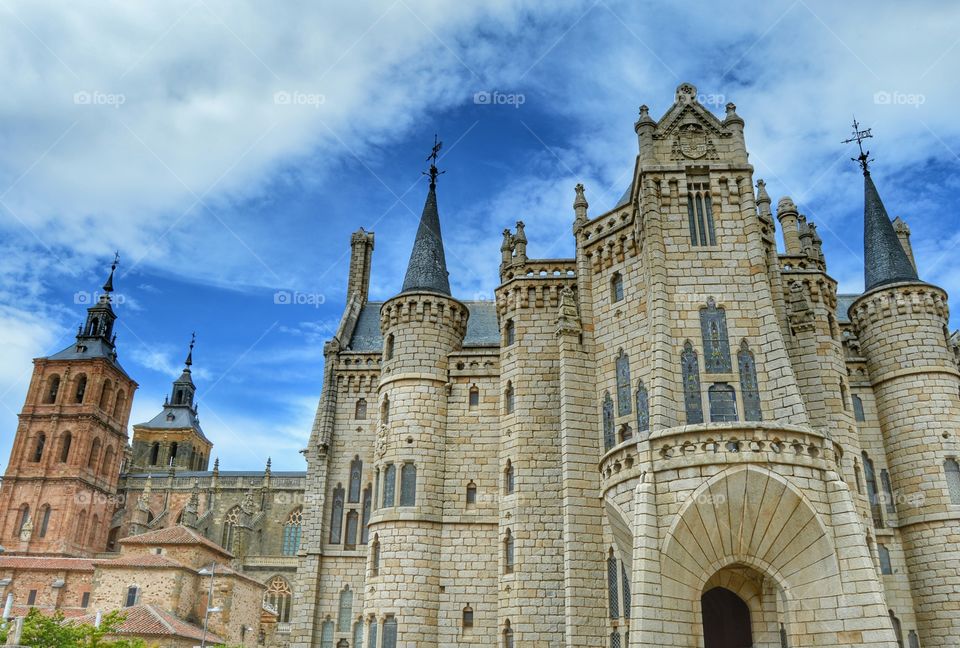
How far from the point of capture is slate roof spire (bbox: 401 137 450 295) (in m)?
33.7

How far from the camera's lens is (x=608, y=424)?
25812 mm

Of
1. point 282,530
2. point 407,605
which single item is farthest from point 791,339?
point 282,530

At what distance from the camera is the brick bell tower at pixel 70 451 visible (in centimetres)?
7031

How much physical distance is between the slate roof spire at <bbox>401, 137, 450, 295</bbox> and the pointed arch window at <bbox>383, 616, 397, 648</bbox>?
13.5 meters

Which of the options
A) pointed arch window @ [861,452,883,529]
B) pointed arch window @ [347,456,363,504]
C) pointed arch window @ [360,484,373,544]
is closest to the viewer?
pointed arch window @ [861,452,883,529]

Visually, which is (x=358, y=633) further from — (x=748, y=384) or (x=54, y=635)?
(x=748, y=384)

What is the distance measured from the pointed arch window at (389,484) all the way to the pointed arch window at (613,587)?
29.7 ft

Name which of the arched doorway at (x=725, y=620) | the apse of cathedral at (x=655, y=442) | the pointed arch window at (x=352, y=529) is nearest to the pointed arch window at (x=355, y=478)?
the apse of cathedral at (x=655, y=442)

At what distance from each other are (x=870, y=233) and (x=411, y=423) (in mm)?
21503

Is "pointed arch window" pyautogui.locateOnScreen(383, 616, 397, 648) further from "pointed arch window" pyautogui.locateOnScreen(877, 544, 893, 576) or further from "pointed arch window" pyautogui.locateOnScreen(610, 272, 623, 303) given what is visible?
"pointed arch window" pyautogui.locateOnScreen(877, 544, 893, 576)

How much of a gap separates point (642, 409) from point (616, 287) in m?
5.36

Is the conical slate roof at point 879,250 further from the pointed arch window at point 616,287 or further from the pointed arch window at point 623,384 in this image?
the pointed arch window at point 623,384

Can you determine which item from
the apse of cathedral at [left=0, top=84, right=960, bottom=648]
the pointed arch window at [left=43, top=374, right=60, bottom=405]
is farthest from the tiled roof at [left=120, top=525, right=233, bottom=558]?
the pointed arch window at [left=43, top=374, right=60, bottom=405]

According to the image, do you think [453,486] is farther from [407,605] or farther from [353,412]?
[353,412]
